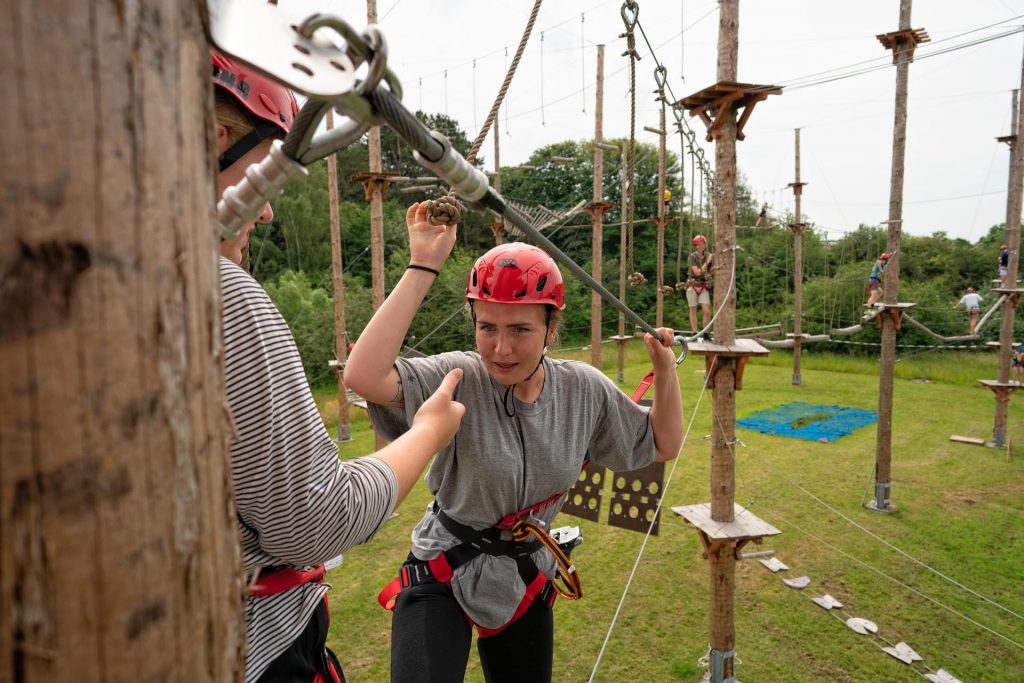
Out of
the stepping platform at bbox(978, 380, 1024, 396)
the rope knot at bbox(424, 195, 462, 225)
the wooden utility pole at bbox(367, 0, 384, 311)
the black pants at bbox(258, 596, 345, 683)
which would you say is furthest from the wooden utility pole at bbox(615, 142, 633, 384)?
the black pants at bbox(258, 596, 345, 683)

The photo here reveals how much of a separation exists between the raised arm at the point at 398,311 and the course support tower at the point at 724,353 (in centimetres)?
283

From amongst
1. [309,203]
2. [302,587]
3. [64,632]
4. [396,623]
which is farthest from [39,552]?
[309,203]

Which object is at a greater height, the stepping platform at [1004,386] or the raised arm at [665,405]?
the raised arm at [665,405]

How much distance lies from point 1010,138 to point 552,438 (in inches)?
457

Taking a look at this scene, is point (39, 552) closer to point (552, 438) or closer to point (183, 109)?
point (183, 109)

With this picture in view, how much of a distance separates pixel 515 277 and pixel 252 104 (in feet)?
3.43

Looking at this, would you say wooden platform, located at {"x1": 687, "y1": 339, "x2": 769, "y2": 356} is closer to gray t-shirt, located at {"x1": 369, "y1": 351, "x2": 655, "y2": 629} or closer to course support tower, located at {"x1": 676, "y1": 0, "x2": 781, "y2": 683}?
course support tower, located at {"x1": 676, "y1": 0, "x2": 781, "y2": 683}

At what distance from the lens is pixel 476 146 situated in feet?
6.50

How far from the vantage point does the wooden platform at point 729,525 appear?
167 inches

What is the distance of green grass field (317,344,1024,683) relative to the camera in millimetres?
5125

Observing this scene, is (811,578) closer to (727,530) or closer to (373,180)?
(727,530)

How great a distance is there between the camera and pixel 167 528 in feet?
1.59

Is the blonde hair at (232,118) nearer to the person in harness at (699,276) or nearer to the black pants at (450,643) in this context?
the black pants at (450,643)

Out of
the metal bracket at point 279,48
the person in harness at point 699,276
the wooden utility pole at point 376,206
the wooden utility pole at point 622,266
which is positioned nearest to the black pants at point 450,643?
the metal bracket at point 279,48
